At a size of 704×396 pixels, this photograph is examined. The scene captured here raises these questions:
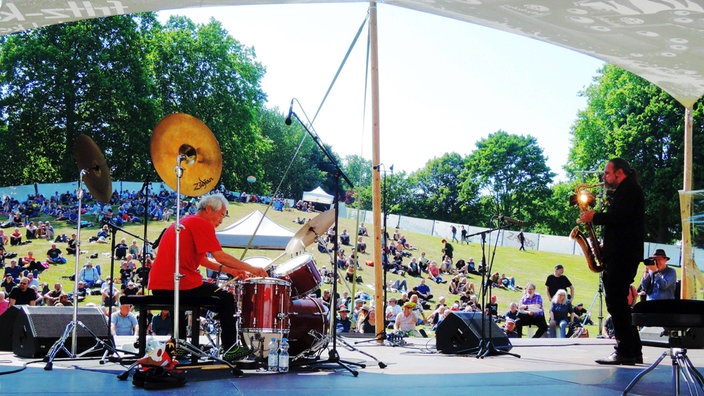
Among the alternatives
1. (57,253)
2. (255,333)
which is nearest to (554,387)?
(255,333)

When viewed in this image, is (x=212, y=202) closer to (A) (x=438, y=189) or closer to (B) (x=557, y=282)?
(B) (x=557, y=282)

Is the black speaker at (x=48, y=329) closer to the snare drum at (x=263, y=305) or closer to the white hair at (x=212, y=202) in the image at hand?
the snare drum at (x=263, y=305)

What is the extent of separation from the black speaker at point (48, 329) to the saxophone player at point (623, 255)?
509 centimetres

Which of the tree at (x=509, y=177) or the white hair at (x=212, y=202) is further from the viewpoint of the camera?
the tree at (x=509, y=177)

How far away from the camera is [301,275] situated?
662 cm

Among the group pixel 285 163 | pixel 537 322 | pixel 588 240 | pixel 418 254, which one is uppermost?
pixel 285 163

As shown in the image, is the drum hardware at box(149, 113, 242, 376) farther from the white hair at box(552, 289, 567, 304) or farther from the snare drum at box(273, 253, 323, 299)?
the white hair at box(552, 289, 567, 304)

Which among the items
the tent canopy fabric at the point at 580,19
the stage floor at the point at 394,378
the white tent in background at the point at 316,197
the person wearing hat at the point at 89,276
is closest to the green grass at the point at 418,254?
the person wearing hat at the point at 89,276

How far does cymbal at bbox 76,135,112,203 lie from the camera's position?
6.75 meters

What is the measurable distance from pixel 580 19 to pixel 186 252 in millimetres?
5076

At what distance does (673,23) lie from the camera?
24.9 feet

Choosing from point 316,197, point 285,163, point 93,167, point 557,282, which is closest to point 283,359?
point 93,167

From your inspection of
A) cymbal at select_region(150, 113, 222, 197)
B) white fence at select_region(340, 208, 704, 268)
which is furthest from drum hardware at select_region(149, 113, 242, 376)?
white fence at select_region(340, 208, 704, 268)

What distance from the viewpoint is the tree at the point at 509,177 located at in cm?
5847
